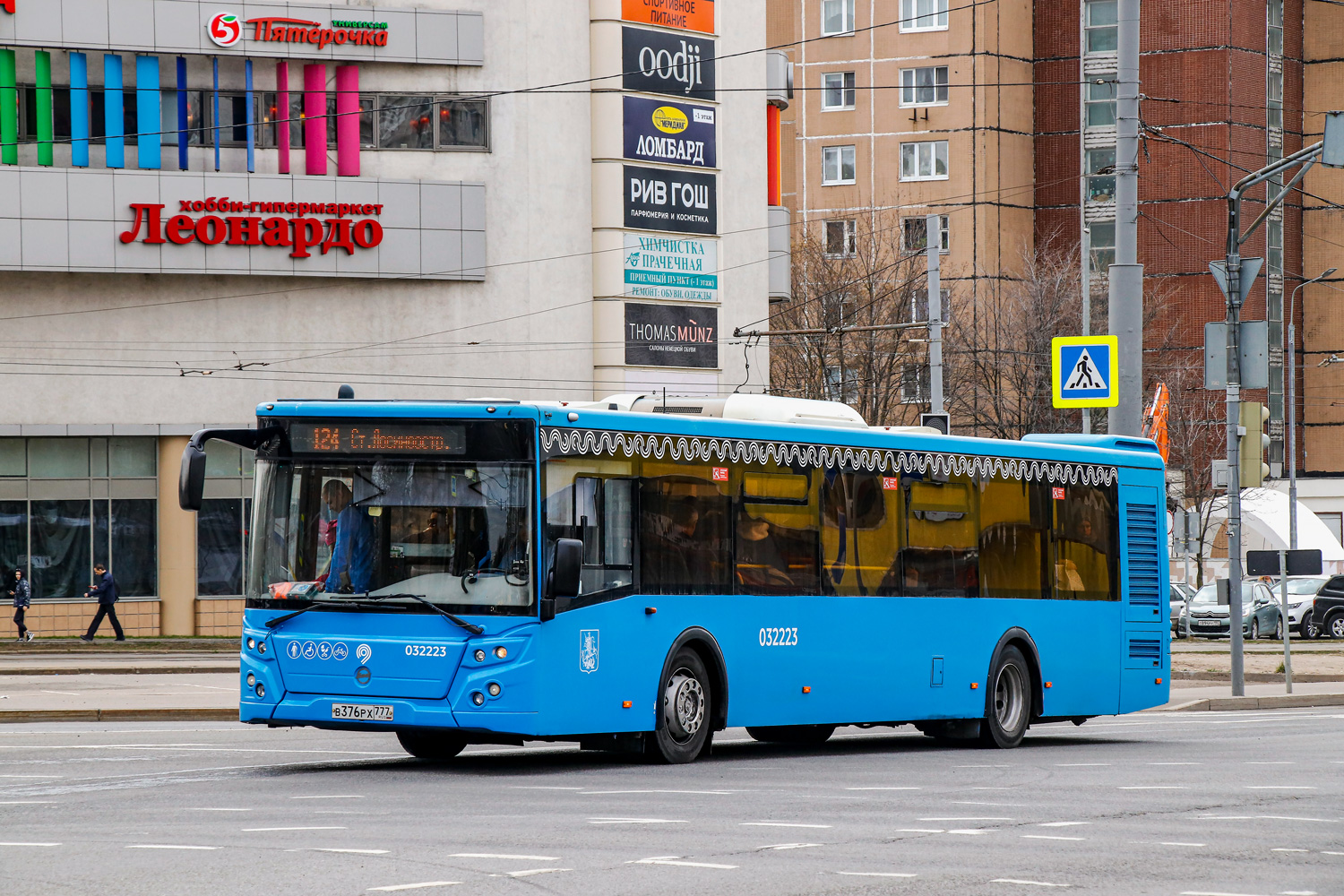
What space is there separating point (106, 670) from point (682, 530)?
1778 cm

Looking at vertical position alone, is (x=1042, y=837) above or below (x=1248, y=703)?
above

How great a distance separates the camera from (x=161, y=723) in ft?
71.8

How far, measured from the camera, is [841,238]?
227 feet

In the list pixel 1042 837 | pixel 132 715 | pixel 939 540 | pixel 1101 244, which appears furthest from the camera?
pixel 1101 244

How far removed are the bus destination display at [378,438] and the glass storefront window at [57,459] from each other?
1098 inches

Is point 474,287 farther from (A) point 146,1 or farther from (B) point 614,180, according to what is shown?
(A) point 146,1

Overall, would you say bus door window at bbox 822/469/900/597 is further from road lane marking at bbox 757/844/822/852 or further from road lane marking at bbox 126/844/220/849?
road lane marking at bbox 126/844/220/849

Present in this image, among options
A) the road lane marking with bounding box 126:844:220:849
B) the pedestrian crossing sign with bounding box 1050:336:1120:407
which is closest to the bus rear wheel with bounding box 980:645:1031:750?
the pedestrian crossing sign with bounding box 1050:336:1120:407

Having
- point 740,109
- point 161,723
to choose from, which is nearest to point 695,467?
point 161,723

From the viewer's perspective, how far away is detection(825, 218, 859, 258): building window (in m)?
63.7

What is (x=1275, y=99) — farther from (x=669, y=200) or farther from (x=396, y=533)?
(x=396, y=533)

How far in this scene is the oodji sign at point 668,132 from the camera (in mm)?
43938

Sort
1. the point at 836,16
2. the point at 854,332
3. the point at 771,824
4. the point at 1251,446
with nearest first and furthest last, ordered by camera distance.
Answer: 1. the point at 771,824
2. the point at 1251,446
3. the point at 854,332
4. the point at 836,16

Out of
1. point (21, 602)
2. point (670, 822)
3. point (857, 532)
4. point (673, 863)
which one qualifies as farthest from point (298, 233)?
point (673, 863)
